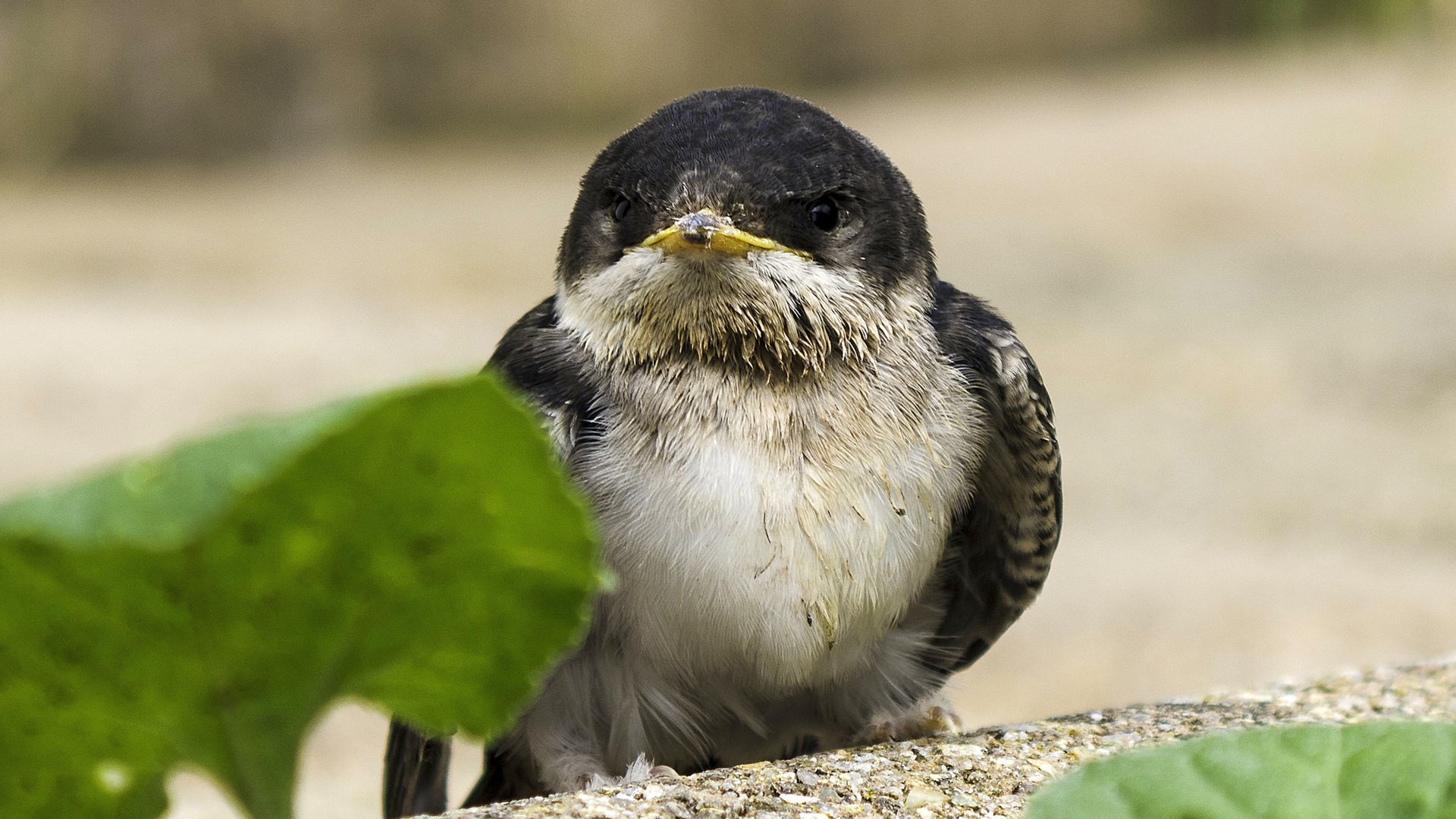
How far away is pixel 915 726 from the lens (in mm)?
3430

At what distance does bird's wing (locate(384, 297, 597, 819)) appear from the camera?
3.34 metres

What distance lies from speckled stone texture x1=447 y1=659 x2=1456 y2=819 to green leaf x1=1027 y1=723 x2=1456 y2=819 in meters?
0.88

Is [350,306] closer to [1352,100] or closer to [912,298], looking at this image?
[912,298]

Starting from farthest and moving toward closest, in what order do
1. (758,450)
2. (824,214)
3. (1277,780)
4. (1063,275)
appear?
1. (1063,275)
2. (824,214)
3. (758,450)
4. (1277,780)

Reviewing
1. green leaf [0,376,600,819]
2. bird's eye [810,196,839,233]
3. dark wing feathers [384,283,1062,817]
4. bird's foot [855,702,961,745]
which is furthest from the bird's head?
green leaf [0,376,600,819]

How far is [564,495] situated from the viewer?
Result: 136 cm

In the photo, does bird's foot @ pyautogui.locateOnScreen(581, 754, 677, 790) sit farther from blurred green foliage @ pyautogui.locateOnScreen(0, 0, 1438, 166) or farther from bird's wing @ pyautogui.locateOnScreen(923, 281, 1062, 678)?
blurred green foliage @ pyautogui.locateOnScreen(0, 0, 1438, 166)

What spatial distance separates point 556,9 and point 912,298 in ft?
66.1

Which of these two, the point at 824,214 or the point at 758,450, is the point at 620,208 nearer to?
the point at 824,214

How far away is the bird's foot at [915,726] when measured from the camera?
11.2 ft

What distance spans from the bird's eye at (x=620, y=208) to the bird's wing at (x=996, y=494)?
79cm

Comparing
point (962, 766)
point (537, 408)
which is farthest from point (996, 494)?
point (537, 408)

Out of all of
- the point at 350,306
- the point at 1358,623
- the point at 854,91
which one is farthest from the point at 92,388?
the point at 854,91

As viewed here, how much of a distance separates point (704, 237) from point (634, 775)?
45.4 inches
